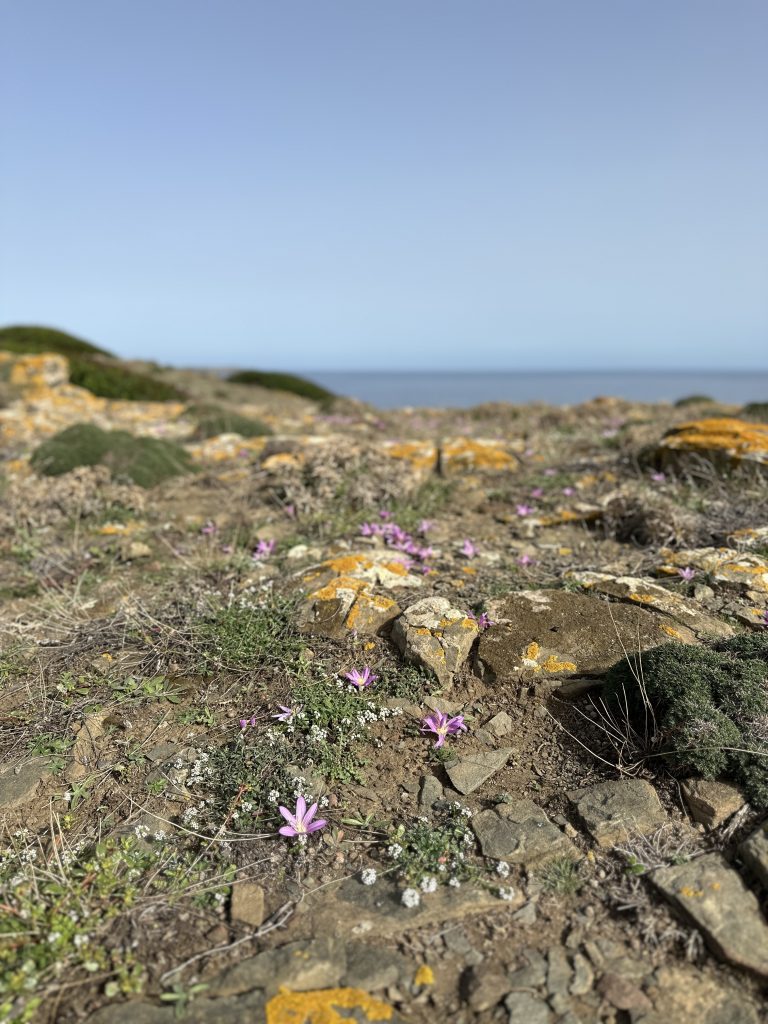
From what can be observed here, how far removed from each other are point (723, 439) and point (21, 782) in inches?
266

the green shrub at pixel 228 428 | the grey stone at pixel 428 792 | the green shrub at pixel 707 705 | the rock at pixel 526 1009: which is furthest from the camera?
the green shrub at pixel 228 428

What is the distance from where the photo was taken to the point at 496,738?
321 centimetres

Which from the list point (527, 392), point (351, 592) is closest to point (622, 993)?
point (351, 592)

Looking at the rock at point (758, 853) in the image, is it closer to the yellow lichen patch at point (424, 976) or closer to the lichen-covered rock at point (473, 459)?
the yellow lichen patch at point (424, 976)

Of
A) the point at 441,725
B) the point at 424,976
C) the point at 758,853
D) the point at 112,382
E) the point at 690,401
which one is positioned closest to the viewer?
the point at 424,976

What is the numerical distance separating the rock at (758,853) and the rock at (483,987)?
104 cm

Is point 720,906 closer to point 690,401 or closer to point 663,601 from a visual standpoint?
point 663,601

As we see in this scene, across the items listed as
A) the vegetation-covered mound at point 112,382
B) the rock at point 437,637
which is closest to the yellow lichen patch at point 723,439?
the rock at point 437,637

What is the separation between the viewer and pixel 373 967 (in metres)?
2.22

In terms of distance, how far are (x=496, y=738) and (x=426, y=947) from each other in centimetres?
109

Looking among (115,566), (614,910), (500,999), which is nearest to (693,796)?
(614,910)

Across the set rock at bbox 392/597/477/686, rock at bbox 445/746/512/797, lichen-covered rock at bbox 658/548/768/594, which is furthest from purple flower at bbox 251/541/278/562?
lichen-covered rock at bbox 658/548/768/594

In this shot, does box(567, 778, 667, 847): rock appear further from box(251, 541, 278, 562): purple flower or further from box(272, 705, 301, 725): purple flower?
box(251, 541, 278, 562): purple flower

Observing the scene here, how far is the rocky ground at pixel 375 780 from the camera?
86.4 inches
